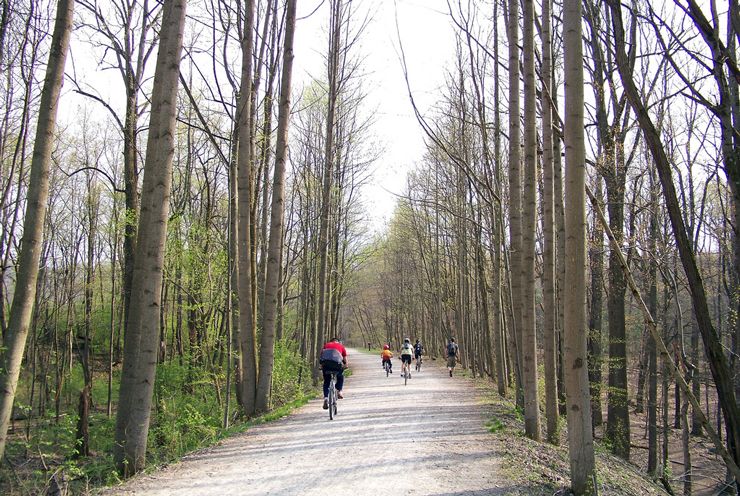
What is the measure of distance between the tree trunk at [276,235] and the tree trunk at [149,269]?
484cm

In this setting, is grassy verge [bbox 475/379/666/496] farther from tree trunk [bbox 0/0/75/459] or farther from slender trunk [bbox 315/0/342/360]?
slender trunk [bbox 315/0/342/360]

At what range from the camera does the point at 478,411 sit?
1259 centimetres

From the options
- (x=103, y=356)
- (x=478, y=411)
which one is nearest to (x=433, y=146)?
(x=478, y=411)

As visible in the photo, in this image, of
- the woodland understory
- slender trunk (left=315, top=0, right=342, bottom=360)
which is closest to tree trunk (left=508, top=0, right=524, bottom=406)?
the woodland understory

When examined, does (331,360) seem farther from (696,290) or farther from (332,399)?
(696,290)

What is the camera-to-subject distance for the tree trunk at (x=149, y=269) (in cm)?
689

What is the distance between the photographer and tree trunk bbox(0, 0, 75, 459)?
6.95 m

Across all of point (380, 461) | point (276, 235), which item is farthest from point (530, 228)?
point (276, 235)

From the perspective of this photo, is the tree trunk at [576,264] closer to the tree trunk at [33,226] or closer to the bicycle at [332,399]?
the bicycle at [332,399]

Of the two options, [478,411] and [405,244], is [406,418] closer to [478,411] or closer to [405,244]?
[478,411]

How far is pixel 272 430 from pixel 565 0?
26.6 ft

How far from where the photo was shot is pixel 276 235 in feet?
41.3

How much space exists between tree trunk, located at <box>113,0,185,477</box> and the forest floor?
619mm

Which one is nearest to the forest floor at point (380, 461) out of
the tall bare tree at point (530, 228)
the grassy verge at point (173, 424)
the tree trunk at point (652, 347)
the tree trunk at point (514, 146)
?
the tall bare tree at point (530, 228)
